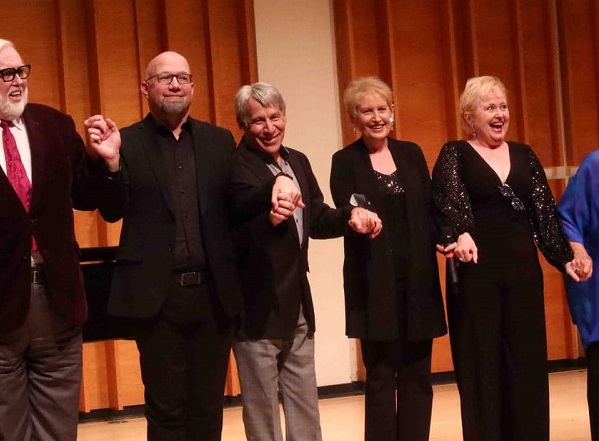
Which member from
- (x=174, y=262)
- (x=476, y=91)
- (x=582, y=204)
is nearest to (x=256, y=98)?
(x=174, y=262)

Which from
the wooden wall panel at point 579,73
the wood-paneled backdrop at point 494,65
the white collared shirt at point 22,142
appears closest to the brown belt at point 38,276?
the white collared shirt at point 22,142

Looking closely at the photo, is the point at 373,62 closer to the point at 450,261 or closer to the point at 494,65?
the point at 494,65

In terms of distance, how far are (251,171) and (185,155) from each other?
244 millimetres

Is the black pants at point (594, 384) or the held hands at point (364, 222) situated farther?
the black pants at point (594, 384)

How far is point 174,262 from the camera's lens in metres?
3.14

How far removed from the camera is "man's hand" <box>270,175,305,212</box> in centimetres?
304

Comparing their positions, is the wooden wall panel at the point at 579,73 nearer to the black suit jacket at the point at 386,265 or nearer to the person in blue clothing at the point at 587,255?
the person in blue clothing at the point at 587,255

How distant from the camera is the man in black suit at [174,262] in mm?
3125

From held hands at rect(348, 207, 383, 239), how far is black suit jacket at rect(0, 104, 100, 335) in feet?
3.02

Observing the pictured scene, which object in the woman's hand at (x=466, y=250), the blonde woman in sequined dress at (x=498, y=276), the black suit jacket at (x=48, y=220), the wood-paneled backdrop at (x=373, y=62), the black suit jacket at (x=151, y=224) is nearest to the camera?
the black suit jacket at (x=48, y=220)

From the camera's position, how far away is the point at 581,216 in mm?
3709

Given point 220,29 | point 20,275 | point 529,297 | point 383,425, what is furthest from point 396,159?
point 220,29

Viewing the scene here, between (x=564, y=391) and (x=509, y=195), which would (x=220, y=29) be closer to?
(x=509, y=195)

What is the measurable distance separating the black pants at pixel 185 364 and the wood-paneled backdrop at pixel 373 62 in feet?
7.89
